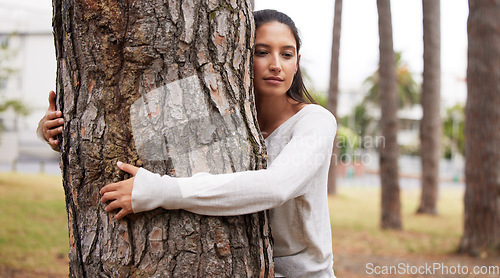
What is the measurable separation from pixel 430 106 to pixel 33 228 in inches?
329

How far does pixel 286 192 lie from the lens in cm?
158

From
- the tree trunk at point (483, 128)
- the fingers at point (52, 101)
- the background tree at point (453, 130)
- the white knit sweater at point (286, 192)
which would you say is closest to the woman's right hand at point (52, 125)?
the fingers at point (52, 101)

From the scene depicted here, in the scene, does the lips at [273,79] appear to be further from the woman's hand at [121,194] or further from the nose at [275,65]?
the woman's hand at [121,194]

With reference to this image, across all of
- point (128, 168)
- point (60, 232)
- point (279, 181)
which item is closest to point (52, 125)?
point (128, 168)

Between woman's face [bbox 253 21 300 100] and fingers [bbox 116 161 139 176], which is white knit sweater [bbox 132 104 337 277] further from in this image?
woman's face [bbox 253 21 300 100]

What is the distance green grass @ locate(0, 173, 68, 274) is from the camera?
18.0 feet

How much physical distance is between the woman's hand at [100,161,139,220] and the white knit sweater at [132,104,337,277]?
0.10ft

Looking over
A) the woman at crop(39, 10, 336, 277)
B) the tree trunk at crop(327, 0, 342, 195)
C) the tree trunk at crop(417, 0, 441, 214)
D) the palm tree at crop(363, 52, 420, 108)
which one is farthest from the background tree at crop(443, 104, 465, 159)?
Result: the woman at crop(39, 10, 336, 277)

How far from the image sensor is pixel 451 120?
127ft

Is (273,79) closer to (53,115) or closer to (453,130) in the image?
(53,115)

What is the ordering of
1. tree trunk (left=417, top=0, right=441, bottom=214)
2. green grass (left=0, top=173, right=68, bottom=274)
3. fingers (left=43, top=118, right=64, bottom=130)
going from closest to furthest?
1. fingers (left=43, top=118, right=64, bottom=130)
2. green grass (left=0, top=173, right=68, bottom=274)
3. tree trunk (left=417, top=0, right=441, bottom=214)

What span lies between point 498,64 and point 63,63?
540cm

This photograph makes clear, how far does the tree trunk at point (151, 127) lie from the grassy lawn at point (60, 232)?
3.95 metres

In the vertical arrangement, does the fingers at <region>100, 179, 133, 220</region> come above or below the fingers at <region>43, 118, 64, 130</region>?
below
